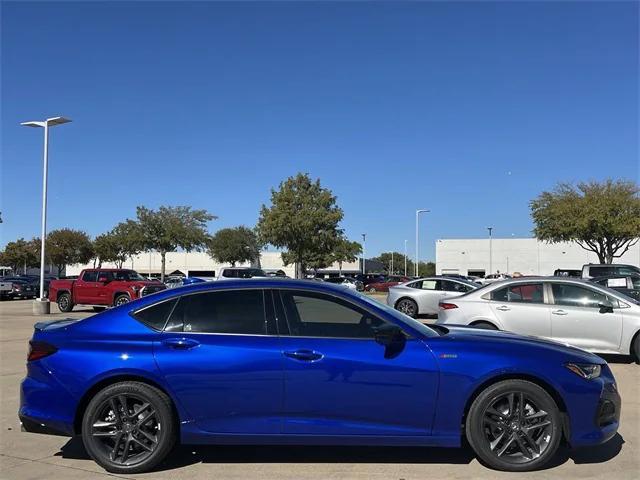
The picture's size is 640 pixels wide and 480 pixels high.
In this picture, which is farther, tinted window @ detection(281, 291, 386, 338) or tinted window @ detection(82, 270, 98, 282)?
tinted window @ detection(82, 270, 98, 282)

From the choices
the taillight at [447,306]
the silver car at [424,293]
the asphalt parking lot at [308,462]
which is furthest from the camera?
the silver car at [424,293]

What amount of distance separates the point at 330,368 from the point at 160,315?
1.55 meters

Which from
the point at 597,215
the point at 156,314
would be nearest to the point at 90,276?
the point at 156,314

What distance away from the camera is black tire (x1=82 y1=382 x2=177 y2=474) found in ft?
15.8

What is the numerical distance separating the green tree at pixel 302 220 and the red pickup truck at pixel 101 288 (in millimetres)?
23521

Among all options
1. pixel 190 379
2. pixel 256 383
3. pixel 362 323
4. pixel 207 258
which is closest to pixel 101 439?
pixel 190 379

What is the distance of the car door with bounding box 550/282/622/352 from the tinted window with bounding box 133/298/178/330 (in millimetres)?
6960

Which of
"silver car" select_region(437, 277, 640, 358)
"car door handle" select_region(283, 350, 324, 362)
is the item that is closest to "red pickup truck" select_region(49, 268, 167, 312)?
"silver car" select_region(437, 277, 640, 358)

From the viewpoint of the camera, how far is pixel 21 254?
288 ft

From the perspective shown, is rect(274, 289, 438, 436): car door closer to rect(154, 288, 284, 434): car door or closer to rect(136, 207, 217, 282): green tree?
rect(154, 288, 284, 434): car door

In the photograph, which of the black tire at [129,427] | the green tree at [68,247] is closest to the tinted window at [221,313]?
the black tire at [129,427]

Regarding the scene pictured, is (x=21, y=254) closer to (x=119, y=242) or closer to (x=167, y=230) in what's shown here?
(x=119, y=242)

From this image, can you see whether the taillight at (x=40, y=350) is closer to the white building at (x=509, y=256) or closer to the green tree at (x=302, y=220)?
the green tree at (x=302, y=220)

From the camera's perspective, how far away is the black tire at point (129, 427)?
4820 mm
